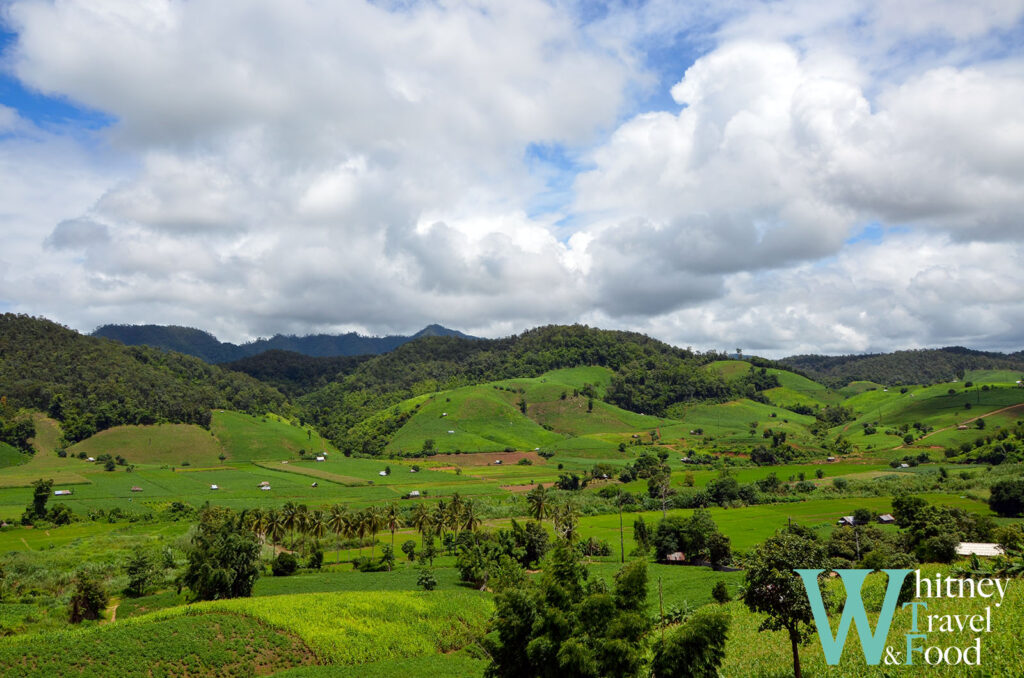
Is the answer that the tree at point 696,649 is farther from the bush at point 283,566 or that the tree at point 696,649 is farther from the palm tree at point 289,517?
the palm tree at point 289,517

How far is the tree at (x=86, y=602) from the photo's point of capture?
57.8 meters

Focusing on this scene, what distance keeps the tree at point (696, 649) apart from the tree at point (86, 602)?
200 feet

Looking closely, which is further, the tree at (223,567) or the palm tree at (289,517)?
the palm tree at (289,517)

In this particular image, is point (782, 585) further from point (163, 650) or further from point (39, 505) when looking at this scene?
point (39, 505)

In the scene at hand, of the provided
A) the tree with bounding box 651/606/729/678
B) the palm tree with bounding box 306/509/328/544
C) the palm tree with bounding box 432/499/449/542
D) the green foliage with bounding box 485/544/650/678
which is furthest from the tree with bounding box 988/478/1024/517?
the palm tree with bounding box 306/509/328/544

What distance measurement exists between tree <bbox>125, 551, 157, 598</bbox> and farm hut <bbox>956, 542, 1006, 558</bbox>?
95.1m

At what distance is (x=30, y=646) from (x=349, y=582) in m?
33.3

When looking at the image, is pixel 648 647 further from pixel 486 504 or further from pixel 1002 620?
pixel 486 504

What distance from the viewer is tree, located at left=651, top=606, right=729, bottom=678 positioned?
2217 cm

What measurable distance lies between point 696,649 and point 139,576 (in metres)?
71.7

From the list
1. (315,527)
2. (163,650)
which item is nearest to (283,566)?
(315,527)

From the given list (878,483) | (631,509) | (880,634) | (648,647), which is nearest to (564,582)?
(648,647)

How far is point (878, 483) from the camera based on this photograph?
13362cm

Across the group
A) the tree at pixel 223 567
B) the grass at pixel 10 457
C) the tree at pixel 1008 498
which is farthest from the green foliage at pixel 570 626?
the grass at pixel 10 457
